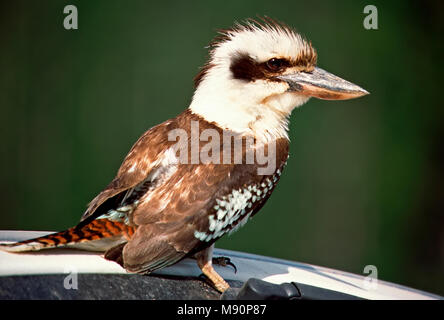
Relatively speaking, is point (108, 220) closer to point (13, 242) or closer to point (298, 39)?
point (13, 242)

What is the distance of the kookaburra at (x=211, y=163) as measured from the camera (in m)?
1.79

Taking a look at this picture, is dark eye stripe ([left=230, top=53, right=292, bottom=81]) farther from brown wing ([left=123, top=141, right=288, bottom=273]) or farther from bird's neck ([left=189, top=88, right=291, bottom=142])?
brown wing ([left=123, top=141, right=288, bottom=273])

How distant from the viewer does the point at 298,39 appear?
2.27 metres

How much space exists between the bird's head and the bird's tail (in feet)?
1.73

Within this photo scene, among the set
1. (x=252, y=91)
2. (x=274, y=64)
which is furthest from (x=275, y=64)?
(x=252, y=91)

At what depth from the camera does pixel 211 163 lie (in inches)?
76.2

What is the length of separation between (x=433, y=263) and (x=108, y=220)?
4241 mm

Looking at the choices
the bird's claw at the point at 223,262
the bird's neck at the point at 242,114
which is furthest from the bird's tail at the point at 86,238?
the bird's neck at the point at 242,114

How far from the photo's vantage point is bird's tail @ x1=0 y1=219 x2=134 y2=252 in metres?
1.68

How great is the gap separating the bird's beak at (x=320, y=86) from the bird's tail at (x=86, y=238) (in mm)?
803

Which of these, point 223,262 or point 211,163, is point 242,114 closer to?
point 211,163

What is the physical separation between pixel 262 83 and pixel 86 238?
839mm

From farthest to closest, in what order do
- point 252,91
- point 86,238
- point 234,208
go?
point 252,91
point 234,208
point 86,238

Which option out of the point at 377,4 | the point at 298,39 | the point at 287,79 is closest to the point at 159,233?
the point at 287,79
